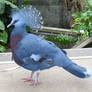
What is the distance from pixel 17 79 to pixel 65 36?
2678 millimetres

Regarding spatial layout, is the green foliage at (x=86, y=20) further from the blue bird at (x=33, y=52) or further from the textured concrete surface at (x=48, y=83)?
the blue bird at (x=33, y=52)

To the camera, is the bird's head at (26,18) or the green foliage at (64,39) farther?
the green foliage at (64,39)

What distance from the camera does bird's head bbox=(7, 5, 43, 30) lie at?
1.33 meters

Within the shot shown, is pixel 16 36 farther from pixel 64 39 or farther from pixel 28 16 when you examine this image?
pixel 64 39

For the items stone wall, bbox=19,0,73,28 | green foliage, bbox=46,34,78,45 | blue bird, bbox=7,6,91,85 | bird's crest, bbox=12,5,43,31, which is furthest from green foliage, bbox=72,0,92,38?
blue bird, bbox=7,6,91,85

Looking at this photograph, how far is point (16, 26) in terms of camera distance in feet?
4.33

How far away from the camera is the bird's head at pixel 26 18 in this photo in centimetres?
133

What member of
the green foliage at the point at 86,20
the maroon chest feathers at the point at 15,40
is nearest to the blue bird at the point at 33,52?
the maroon chest feathers at the point at 15,40

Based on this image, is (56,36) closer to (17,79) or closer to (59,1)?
(59,1)

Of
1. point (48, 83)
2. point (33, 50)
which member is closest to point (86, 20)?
point (48, 83)

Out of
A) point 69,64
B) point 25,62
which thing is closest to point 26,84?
point 25,62

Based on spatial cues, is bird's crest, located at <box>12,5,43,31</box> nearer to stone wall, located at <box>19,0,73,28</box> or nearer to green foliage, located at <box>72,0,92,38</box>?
green foliage, located at <box>72,0,92,38</box>

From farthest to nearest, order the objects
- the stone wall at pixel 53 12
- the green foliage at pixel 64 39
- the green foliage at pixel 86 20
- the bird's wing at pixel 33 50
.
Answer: the stone wall at pixel 53 12
the green foliage at pixel 64 39
the green foliage at pixel 86 20
the bird's wing at pixel 33 50

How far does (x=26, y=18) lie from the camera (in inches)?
53.5
